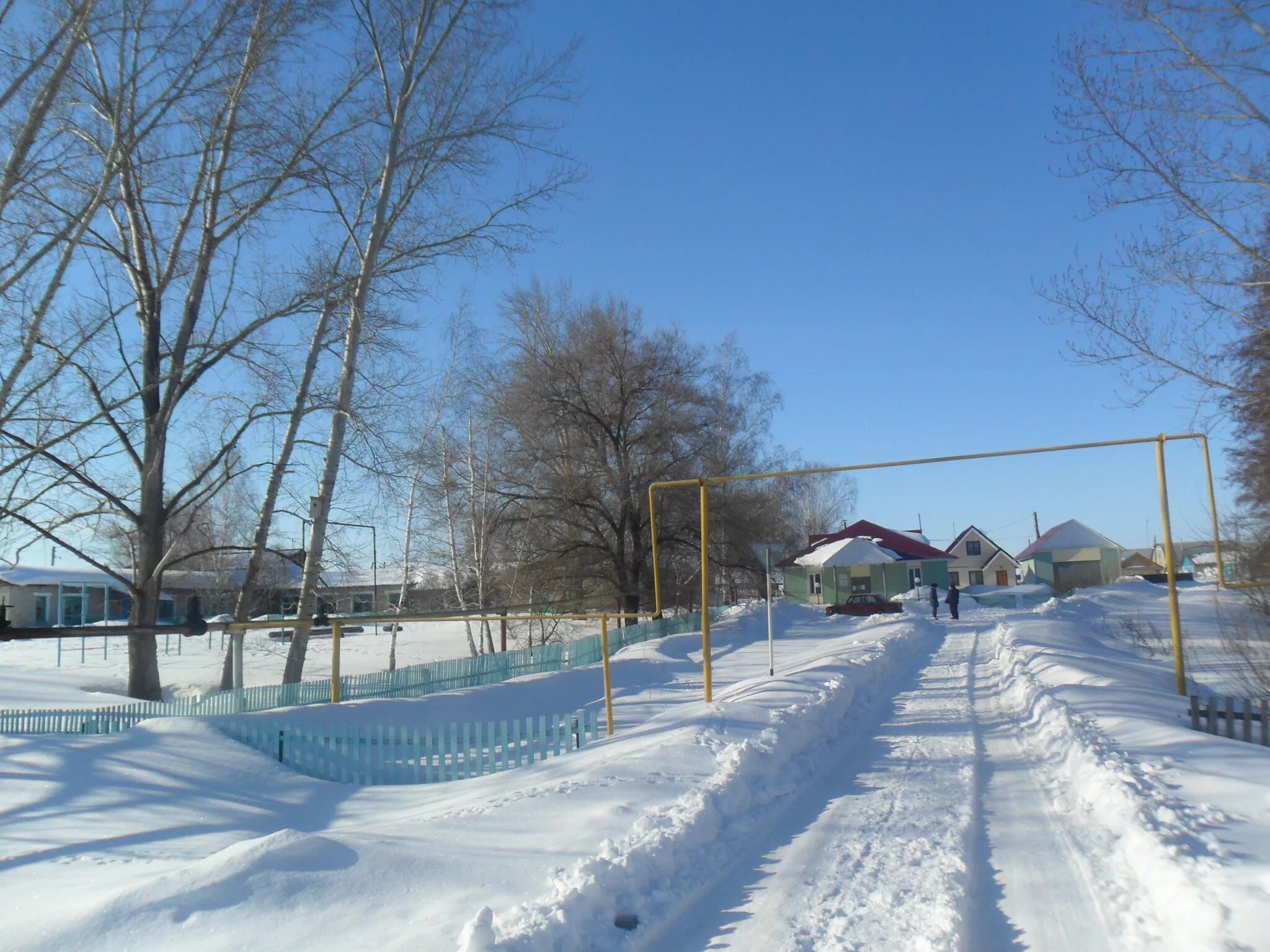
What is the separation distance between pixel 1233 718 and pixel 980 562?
76.6m

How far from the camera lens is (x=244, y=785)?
29.5ft

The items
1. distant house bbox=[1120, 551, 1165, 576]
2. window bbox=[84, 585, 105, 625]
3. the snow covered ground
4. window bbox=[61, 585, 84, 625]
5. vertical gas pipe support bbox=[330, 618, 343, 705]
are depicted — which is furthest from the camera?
distant house bbox=[1120, 551, 1165, 576]

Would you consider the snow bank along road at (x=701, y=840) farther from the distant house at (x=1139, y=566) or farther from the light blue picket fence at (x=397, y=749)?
the distant house at (x=1139, y=566)

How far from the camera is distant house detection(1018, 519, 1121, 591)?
68.2 meters

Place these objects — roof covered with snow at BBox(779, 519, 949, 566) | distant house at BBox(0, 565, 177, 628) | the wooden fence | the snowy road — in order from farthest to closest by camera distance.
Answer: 1. roof covered with snow at BBox(779, 519, 949, 566)
2. distant house at BBox(0, 565, 177, 628)
3. the wooden fence
4. the snowy road

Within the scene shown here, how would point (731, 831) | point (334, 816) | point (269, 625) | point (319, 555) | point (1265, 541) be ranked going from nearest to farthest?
point (731, 831), point (334, 816), point (269, 625), point (319, 555), point (1265, 541)

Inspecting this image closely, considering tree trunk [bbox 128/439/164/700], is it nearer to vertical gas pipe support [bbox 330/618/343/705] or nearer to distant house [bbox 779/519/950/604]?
vertical gas pipe support [bbox 330/618/343/705]

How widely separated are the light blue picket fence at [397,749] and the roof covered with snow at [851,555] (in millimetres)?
49161

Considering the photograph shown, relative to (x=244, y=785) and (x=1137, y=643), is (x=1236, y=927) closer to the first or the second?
(x=244, y=785)

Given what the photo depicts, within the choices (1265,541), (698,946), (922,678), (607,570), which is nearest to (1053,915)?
(698,946)

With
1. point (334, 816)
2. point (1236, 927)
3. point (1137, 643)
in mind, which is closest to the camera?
point (1236, 927)

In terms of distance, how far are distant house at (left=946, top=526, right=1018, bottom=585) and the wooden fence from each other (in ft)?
238

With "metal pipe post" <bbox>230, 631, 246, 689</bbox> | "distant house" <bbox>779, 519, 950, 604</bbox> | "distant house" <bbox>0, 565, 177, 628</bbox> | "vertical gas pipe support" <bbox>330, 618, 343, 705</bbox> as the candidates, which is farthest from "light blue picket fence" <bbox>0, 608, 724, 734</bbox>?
"distant house" <bbox>779, 519, 950, 604</bbox>

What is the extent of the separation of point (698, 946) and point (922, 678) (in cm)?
1332
